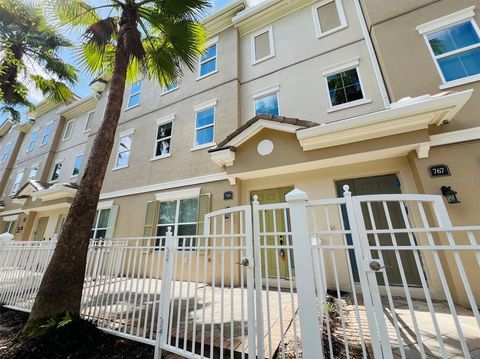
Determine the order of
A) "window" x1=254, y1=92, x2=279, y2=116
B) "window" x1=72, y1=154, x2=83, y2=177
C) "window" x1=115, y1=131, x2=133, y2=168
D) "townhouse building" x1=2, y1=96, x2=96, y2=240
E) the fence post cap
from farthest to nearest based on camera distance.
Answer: "window" x1=72, y1=154, x2=83, y2=177 → "townhouse building" x1=2, y1=96, x2=96, y2=240 → "window" x1=115, y1=131, x2=133, y2=168 → "window" x1=254, y1=92, x2=279, y2=116 → the fence post cap

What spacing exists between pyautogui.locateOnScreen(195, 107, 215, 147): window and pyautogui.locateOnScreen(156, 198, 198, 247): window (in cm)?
263

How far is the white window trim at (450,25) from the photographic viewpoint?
18.4 ft

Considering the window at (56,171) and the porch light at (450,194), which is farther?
the window at (56,171)

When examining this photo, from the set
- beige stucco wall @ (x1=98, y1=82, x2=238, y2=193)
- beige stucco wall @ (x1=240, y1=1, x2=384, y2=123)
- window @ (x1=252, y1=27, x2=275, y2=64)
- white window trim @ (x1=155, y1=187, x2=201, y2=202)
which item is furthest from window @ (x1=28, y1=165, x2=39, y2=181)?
window @ (x1=252, y1=27, x2=275, y2=64)

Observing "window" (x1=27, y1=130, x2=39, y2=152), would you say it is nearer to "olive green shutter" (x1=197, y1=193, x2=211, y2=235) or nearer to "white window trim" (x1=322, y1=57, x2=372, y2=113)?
"olive green shutter" (x1=197, y1=193, x2=211, y2=235)

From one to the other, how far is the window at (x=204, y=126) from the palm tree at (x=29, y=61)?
5.97 meters

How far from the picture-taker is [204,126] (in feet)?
→ 31.0

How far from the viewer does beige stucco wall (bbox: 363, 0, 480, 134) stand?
591cm

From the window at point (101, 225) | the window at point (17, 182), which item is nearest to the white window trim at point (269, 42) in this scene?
the window at point (101, 225)

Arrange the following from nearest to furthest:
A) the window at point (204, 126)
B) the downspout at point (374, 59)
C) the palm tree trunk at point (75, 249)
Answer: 1. the palm tree trunk at point (75, 249)
2. the downspout at point (374, 59)
3. the window at point (204, 126)

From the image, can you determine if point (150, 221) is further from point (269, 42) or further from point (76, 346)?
point (269, 42)

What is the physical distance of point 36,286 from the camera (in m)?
5.56

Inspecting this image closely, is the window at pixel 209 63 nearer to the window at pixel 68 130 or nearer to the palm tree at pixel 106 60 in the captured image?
the palm tree at pixel 106 60

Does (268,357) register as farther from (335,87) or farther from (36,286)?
(335,87)
